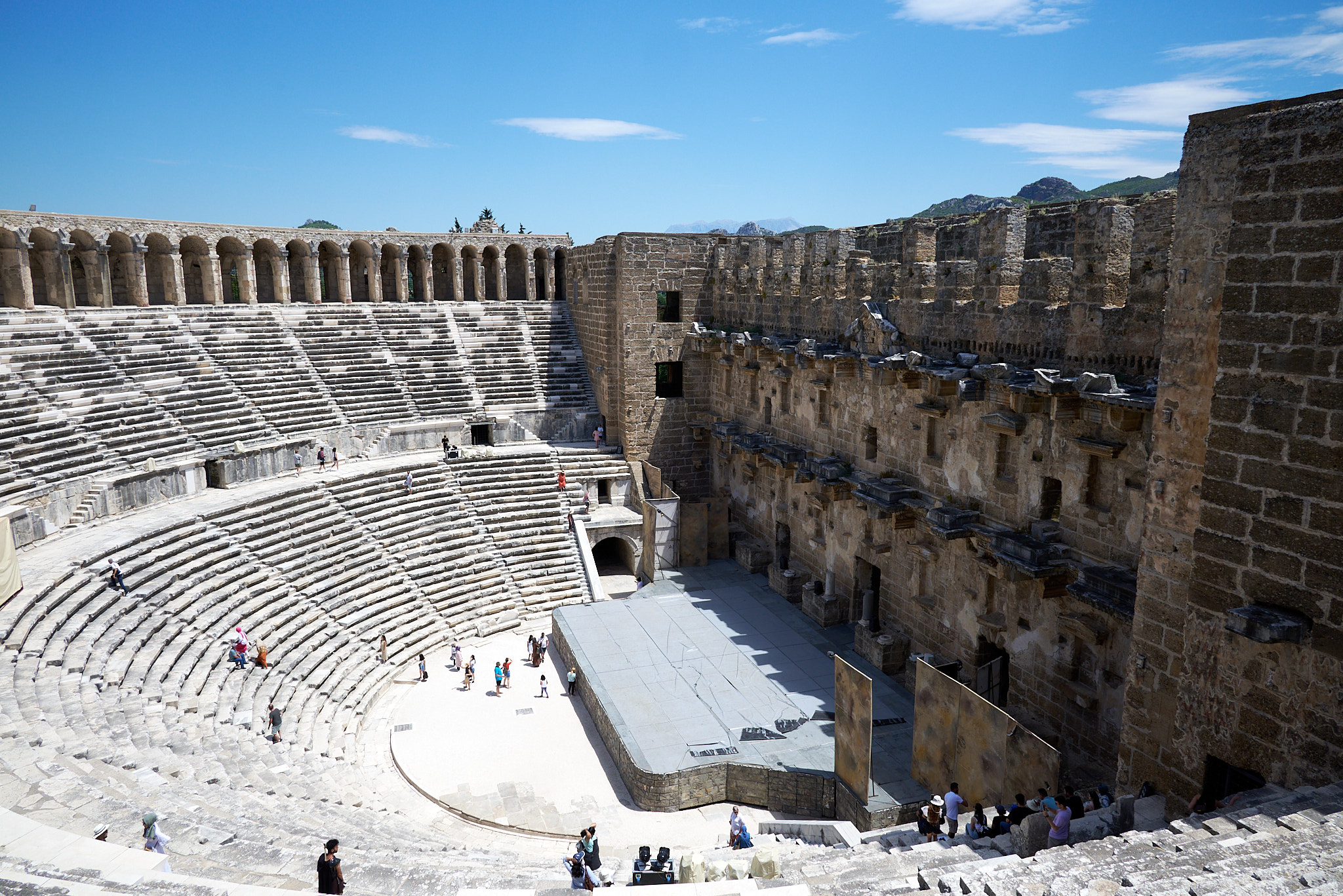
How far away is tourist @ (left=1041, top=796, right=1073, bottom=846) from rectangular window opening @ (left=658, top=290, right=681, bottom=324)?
17891mm

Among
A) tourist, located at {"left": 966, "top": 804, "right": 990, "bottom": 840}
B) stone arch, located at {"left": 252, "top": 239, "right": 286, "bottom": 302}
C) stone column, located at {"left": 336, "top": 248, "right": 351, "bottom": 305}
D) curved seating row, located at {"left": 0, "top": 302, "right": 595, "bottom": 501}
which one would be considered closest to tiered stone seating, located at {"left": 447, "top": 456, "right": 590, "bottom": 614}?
curved seating row, located at {"left": 0, "top": 302, "right": 595, "bottom": 501}

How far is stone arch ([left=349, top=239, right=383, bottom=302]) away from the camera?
93.0ft

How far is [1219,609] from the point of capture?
24.9ft

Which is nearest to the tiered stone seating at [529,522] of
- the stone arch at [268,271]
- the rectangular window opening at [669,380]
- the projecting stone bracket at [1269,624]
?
the rectangular window opening at [669,380]

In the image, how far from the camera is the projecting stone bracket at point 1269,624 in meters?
6.86

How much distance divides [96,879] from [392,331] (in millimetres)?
22090

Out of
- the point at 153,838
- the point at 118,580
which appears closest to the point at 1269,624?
the point at 153,838

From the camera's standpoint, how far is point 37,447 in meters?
17.1

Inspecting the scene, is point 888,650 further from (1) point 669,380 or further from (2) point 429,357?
(2) point 429,357

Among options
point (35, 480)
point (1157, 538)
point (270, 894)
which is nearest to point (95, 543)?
point (35, 480)

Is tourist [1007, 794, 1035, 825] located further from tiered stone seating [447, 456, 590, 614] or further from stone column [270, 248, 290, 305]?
stone column [270, 248, 290, 305]

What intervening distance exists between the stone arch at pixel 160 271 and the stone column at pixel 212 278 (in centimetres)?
99

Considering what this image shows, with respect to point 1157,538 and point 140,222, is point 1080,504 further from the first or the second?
point 140,222

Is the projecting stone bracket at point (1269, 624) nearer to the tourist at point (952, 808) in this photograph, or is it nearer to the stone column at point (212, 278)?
the tourist at point (952, 808)
